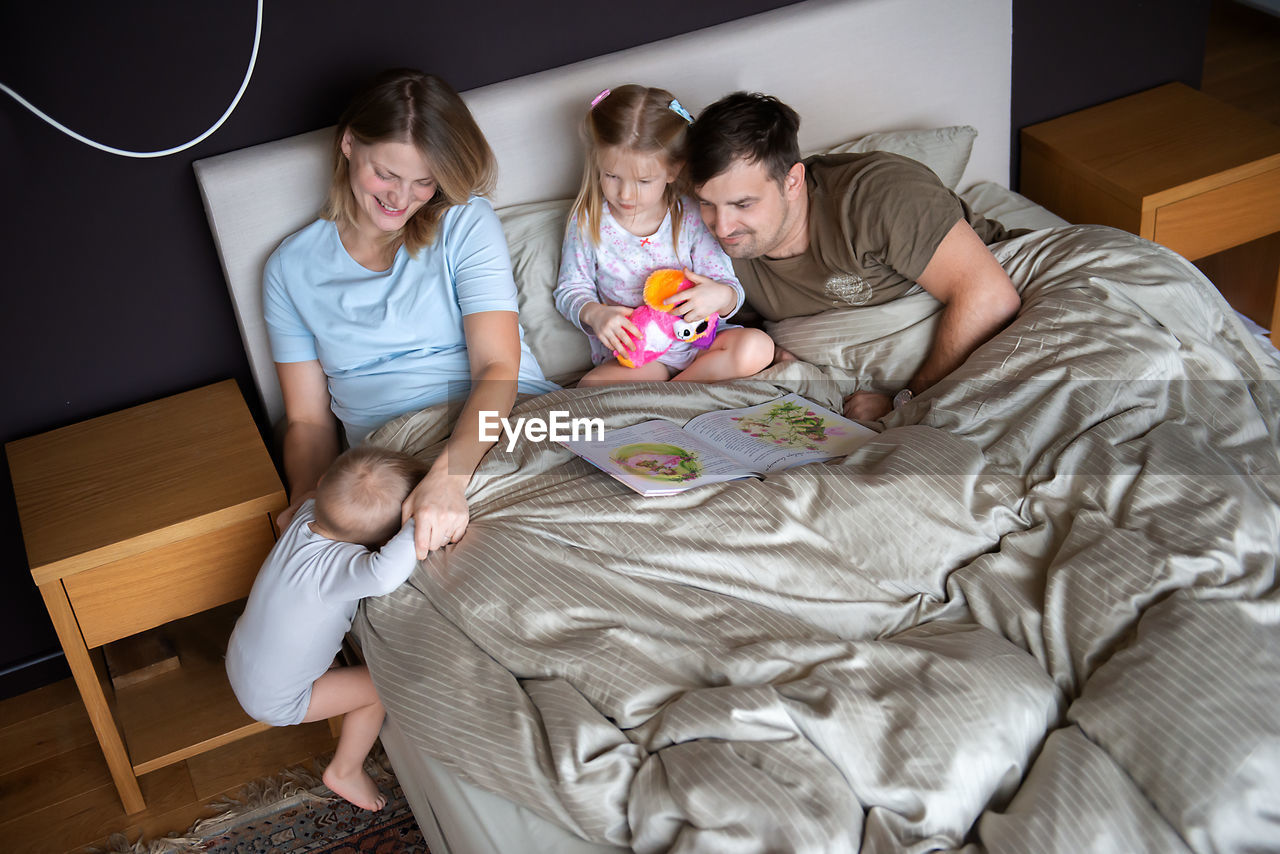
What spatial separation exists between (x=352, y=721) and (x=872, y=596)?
2.93 ft

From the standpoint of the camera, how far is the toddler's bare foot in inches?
71.6

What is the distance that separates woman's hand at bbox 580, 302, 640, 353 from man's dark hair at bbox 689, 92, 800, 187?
27 centimetres

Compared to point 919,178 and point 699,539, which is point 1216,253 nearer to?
point 919,178

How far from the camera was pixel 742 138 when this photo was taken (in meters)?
1.88

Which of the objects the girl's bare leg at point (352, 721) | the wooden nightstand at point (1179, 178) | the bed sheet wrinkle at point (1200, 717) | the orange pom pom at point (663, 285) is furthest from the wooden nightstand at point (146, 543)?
the wooden nightstand at point (1179, 178)

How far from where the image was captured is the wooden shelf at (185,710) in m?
1.91

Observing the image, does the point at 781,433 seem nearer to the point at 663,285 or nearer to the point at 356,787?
the point at 663,285

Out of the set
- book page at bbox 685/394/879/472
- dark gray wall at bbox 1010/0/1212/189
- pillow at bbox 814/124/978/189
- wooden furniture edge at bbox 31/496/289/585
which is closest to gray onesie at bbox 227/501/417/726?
wooden furniture edge at bbox 31/496/289/585

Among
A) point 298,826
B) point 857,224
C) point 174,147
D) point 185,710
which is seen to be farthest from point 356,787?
point 857,224

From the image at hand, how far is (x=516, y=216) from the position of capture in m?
2.17

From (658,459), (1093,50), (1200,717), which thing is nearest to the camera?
(1200,717)

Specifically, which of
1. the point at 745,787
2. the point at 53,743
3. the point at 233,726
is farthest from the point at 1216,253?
the point at 53,743

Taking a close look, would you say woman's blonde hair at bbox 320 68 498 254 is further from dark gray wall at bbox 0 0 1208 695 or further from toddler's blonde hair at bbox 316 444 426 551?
toddler's blonde hair at bbox 316 444 426 551

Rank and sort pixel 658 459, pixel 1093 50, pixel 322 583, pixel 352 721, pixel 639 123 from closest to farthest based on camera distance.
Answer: pixel 322 583 < pixel 658 459 < pixel 352 721 < pixel 639 123 < pixel 1093 50
